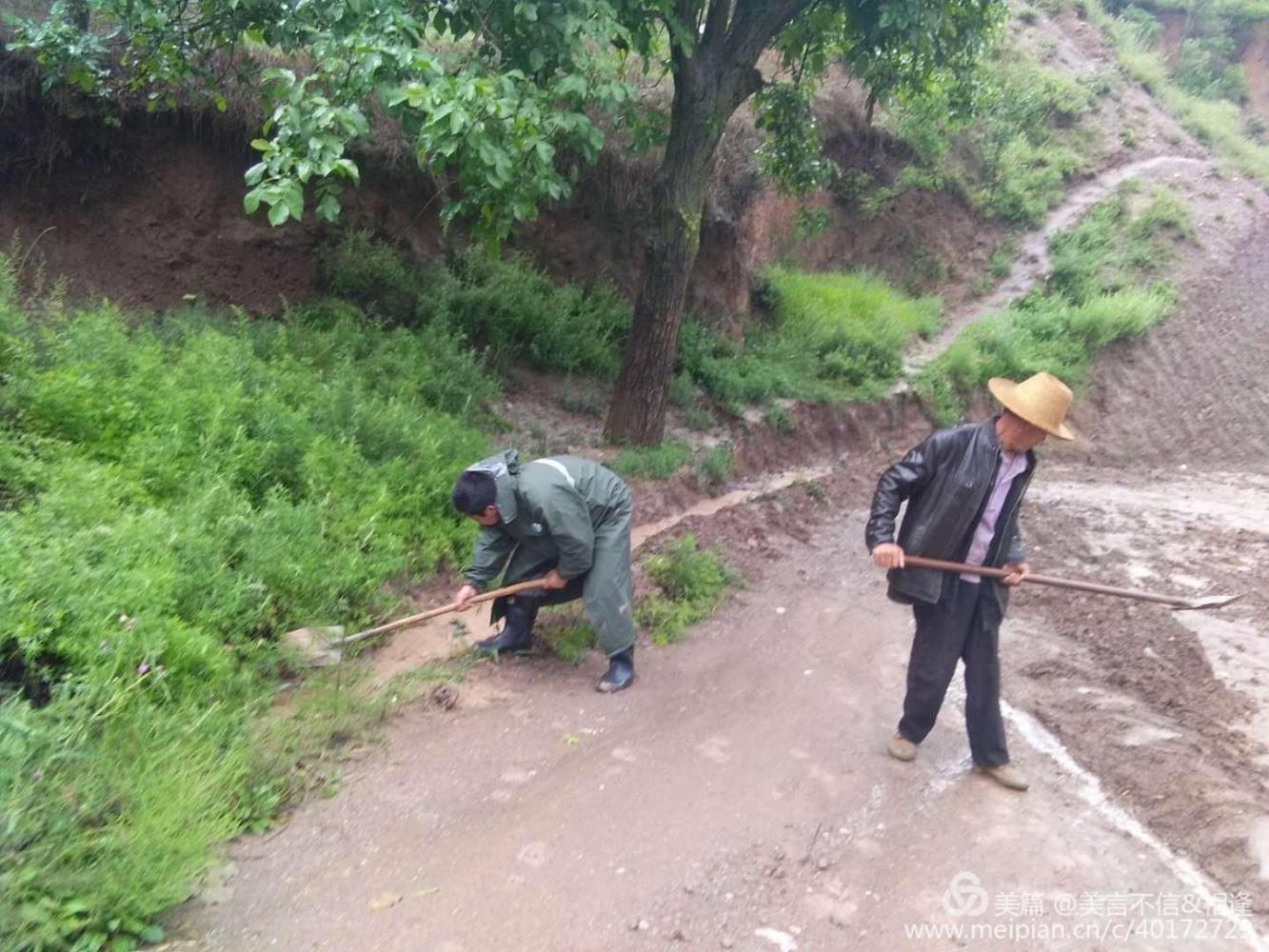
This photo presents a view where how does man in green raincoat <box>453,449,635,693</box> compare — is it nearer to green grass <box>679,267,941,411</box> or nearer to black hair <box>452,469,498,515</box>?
black hair <box>452,469,498,515</box>

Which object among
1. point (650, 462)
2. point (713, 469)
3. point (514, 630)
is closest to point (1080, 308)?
point (713, 469)

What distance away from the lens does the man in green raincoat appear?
5.12m

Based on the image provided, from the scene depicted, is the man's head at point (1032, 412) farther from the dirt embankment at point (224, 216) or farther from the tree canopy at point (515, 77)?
the dirt embankment at point (224, 216)

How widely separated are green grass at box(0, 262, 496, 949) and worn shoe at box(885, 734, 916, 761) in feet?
8.38

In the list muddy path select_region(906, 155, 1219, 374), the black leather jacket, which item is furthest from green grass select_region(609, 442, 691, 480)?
muddy path select_region(906, 155, 1219, 374)

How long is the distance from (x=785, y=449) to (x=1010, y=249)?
9.24m

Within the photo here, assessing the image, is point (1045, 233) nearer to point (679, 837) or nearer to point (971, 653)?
point (971, 653)

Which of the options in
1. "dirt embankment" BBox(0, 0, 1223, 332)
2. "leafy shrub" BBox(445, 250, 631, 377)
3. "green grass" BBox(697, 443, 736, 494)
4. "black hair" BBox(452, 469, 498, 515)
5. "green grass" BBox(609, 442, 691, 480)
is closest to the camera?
"black hair" BBox(452, 469, 498, 515)

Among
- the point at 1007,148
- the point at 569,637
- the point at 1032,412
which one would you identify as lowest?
the point at 569,637

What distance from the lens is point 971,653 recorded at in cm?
470

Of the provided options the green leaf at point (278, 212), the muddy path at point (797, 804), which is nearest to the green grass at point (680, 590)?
the muddy path at point (797, 804)

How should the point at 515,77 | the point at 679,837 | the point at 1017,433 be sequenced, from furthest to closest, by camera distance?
1. the point at 515,77
2. the point at 1017,433
3. the point at 679,837

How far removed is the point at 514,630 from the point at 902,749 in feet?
7.01

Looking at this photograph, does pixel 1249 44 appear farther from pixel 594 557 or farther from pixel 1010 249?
pixel 594 557
